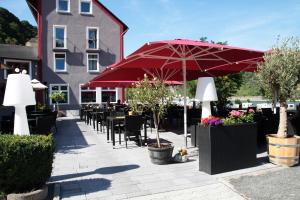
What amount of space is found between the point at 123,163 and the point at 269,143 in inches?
116

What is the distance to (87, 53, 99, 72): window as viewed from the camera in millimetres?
25250

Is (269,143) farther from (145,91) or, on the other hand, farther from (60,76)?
(60,76)

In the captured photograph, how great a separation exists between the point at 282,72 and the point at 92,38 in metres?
21.2

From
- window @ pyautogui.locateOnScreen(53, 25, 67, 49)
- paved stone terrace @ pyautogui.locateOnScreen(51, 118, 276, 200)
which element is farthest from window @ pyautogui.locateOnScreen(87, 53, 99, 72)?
paved stone terrace @ pyautogui.locateOnScreen(51, 118, 276, 200)

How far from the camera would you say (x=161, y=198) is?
4352 mm

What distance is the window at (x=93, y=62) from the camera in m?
25.2

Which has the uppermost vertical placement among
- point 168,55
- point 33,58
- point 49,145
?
point 33,58

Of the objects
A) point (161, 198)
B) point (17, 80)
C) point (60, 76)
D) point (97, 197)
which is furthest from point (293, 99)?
point (60, 76)

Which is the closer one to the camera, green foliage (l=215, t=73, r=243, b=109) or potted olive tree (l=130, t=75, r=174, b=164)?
potted olive tree (l=130, t=75, r=174, b=164)

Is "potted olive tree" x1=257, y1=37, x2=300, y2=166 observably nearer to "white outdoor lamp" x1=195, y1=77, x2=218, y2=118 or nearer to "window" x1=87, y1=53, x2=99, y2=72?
"white outdoor lamp" x1=195, y1=77, x2=218, y2=118

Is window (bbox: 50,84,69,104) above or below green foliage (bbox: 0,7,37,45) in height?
below

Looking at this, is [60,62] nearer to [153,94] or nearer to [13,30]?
[153,94]

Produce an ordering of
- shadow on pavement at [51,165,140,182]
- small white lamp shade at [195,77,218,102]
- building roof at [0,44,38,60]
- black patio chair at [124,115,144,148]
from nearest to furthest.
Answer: shadow on pavement at [51,165,140,182]
small white lamp shade at [195,77,218,102]
black patio chair at [124,115,144,148]
building roof at [0,44,38,60]

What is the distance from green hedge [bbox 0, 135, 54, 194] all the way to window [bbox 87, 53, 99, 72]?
2131cm
